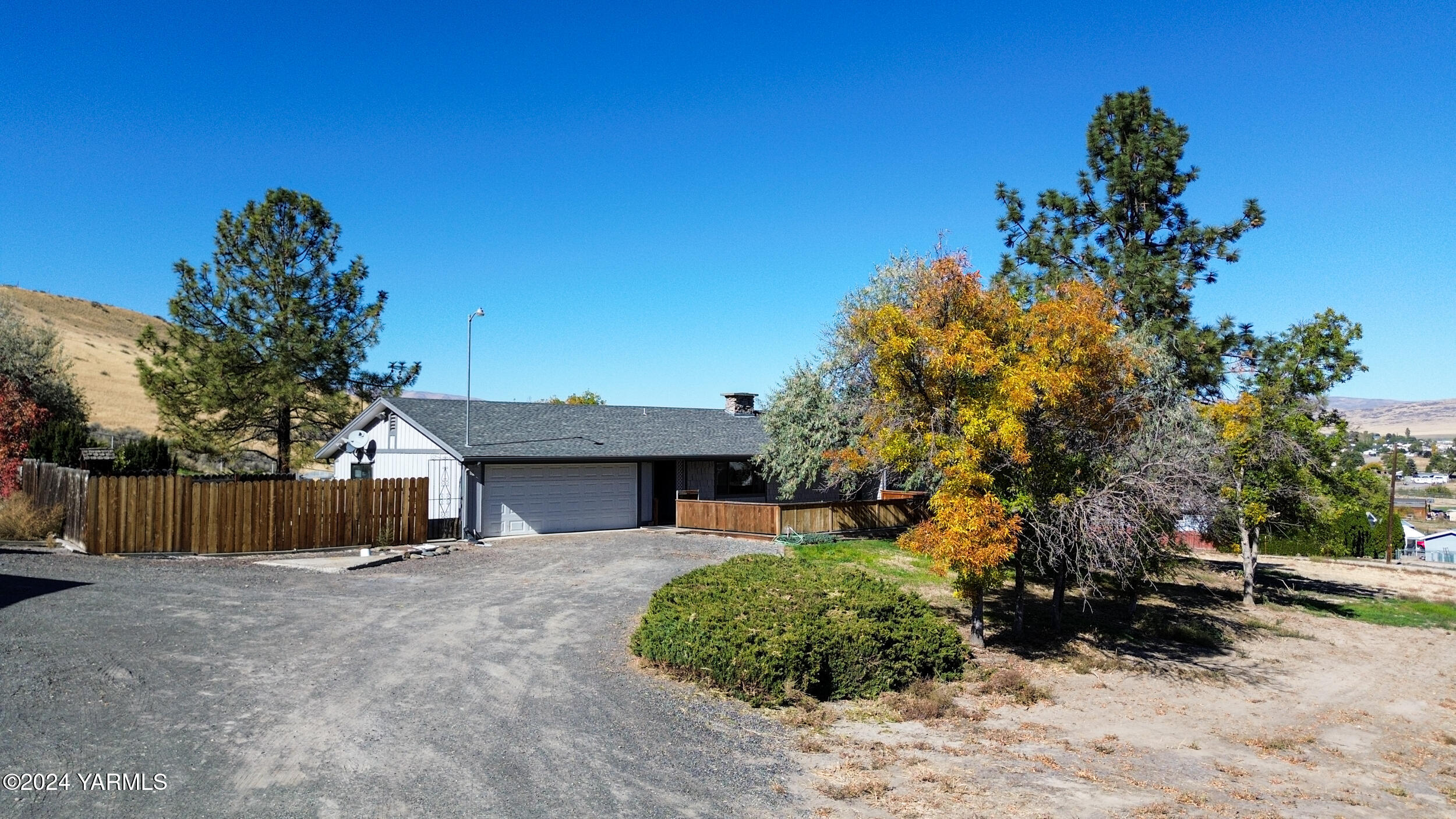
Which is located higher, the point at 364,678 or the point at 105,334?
the point at 105,334

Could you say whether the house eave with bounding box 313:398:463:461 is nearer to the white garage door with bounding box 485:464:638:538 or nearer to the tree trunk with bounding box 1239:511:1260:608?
the white garage door with bounding box 485:464:638:538

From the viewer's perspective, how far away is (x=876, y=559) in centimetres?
2306

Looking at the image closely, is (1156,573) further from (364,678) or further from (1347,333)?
(364,678)

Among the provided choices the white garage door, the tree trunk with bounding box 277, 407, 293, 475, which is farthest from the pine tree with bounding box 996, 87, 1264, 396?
the tree trunk with bounding box 277, 407, 293, 475

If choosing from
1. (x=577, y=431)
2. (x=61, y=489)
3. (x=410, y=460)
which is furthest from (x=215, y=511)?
(x=577, y=431)

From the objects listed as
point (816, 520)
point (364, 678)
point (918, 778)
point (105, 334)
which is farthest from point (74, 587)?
point (105, 334)

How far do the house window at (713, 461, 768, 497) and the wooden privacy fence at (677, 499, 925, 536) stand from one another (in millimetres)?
1958

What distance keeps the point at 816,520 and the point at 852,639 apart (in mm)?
16229

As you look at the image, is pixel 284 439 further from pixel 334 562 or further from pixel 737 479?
pixel 737 479

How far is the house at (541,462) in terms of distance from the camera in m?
25.4

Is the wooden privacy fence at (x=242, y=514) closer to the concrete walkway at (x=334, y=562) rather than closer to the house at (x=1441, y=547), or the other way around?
the concrete walkway at (x=334, y=562)

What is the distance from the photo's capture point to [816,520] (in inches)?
1072

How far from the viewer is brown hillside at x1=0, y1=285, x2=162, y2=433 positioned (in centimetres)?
5634

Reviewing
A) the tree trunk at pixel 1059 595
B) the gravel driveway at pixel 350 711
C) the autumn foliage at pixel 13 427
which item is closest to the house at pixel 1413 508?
the tree trunk at pixel 1059 595
